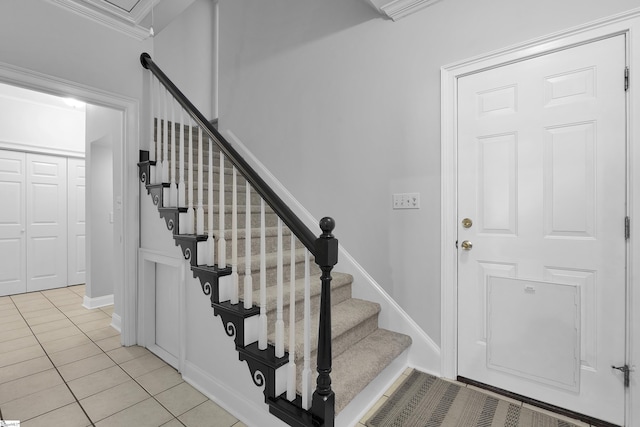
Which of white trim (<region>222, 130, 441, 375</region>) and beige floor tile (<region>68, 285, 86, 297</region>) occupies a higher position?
white trim (<region>222, 130, 441, 375</region>)

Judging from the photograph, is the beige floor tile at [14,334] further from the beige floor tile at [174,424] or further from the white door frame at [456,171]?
the white door frame at [456,171]

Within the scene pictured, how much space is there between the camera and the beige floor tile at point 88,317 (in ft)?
10.7

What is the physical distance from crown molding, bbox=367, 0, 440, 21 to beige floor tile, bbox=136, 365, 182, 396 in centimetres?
302

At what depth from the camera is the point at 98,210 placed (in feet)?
12.1

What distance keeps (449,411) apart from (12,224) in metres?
5.81

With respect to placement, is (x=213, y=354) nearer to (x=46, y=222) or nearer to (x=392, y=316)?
(x=392, y=316)

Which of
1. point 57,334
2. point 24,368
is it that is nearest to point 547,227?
point 24,368

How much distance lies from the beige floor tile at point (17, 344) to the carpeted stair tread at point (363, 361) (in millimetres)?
2731

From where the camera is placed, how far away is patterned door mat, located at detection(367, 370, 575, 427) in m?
1.62

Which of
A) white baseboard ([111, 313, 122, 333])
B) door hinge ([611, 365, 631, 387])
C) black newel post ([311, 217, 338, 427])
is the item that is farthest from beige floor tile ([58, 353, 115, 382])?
door hinge ([611, 365, 631, 387])

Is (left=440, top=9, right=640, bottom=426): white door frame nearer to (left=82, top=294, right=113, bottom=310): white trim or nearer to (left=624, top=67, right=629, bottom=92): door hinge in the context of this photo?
(left=624, top=67, right=629, bottom=92): door hinge

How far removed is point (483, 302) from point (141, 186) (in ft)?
9.24

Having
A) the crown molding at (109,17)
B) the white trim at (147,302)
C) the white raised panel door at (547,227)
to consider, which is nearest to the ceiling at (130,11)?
the crown molding at (109,17)

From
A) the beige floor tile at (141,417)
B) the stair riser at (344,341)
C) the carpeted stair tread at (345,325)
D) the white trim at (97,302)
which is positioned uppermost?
the carpeted stair tread at (345,325)
